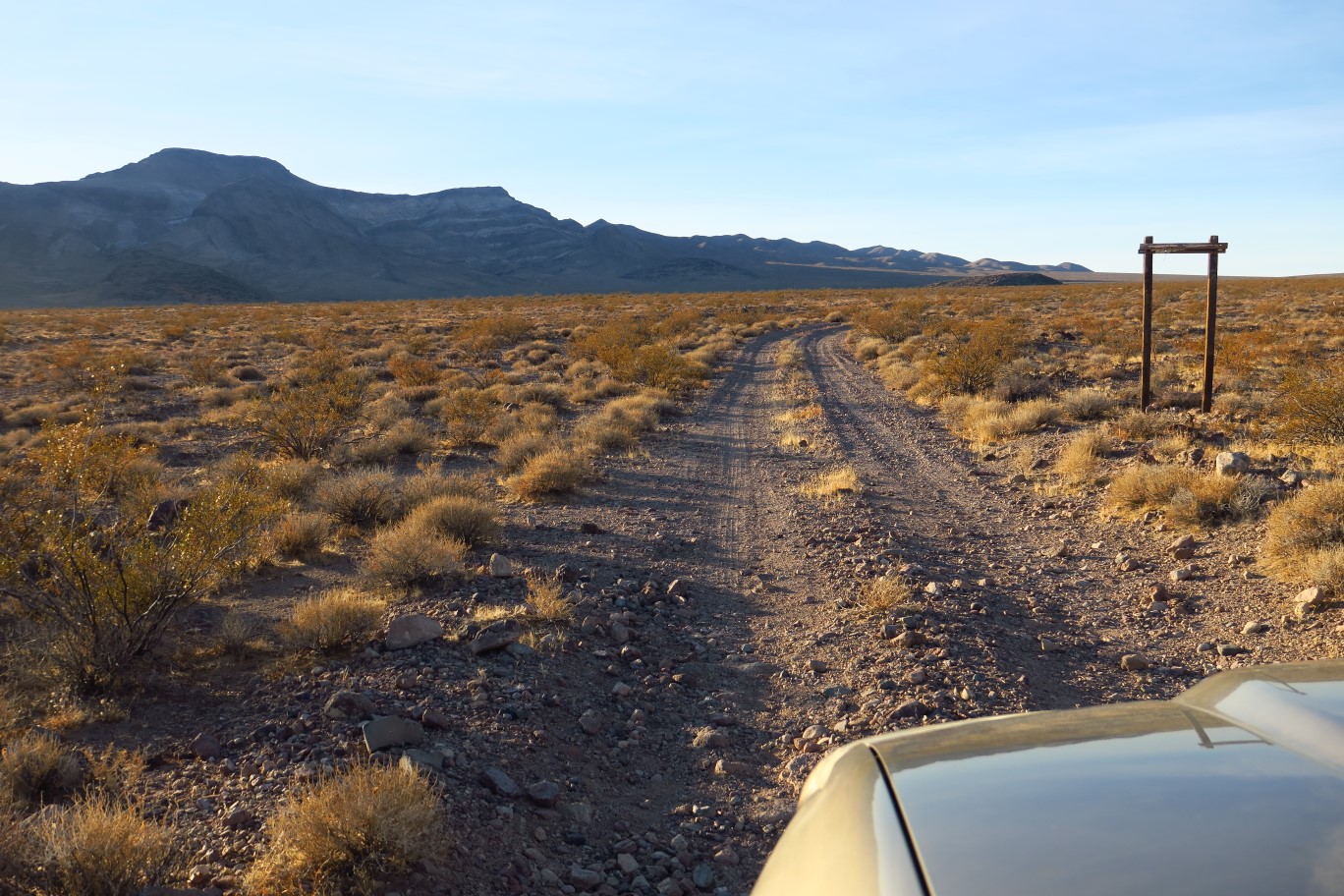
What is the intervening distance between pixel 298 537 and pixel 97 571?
112 inches

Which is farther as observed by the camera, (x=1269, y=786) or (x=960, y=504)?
(x=960, y=504)

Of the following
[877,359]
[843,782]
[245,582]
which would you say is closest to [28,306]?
[877,359]

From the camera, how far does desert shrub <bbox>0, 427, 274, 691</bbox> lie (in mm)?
5504

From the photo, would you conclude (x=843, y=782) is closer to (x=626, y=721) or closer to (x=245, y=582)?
(x=626, y=721)

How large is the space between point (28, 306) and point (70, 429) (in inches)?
4295

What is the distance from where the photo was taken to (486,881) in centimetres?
362

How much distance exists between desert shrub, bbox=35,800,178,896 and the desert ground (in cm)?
2

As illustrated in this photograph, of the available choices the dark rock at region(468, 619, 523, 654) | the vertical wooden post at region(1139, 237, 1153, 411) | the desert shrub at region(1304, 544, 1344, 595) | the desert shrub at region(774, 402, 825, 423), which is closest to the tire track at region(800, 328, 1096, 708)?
the desert shrub at region(774, 402, 825, 423)

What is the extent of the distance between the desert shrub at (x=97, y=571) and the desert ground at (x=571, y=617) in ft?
0.09

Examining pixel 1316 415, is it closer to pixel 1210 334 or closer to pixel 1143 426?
pixel 1143 426

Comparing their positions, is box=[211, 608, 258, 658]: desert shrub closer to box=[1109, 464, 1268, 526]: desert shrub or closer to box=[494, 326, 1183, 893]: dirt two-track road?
box=[494, 326, 1183, 893]: dirt two-track road

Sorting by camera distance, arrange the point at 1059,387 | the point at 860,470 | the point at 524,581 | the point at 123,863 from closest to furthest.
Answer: the point at 123,863
the point at 524,581
the point at 860,470
the point at 1059,387

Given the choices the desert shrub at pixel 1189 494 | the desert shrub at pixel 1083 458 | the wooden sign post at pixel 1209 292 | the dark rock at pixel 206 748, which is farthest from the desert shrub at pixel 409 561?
the wooden sign post at pixel 1209 292

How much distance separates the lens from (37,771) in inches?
161
